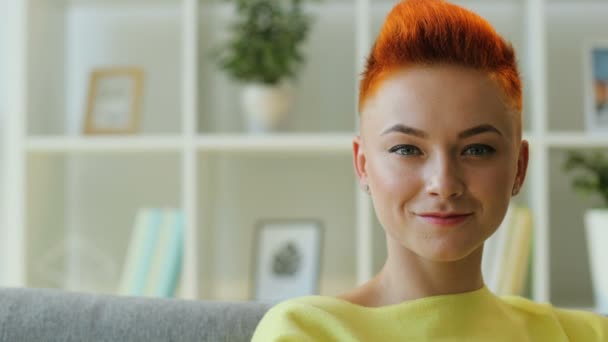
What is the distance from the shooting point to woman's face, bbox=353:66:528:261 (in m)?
0.81

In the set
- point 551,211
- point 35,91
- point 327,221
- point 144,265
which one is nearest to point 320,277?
point 327,221

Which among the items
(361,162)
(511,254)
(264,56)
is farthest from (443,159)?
(264,56)

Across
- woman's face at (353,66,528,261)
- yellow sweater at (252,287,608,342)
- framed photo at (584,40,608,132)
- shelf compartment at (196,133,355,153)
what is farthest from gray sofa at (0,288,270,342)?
framed photo at (584,40,608,132)

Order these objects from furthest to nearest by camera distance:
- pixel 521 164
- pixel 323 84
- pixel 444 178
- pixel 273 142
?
pixel 323 84, pixel 273 142, pixel 521 164, pixel 444 178

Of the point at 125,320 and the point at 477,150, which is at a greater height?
the point at 477,150

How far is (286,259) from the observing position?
2264 millimetres

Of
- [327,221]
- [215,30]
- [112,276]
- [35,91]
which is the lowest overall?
[112,276]

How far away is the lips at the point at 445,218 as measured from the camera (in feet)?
2.65

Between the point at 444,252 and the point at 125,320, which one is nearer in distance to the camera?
the point at 444,252

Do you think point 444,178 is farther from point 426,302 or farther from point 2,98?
point 2,98

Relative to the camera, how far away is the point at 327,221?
247 centimetres

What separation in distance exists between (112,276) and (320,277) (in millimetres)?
607

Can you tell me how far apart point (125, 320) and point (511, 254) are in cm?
122

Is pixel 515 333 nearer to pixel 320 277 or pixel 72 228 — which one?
pixel 320 277
